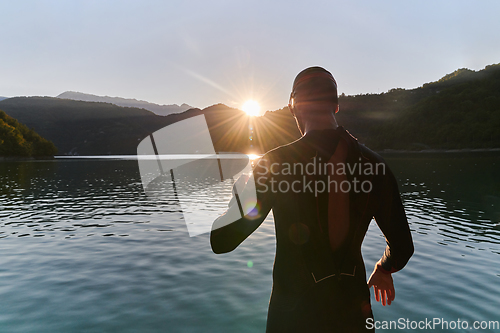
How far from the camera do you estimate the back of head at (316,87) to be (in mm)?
1898

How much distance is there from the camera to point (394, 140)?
552 ft

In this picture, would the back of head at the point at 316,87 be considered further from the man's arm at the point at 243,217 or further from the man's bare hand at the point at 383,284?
the man's bare hand at the point at 383,284

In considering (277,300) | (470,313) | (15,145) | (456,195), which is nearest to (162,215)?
(470,313)

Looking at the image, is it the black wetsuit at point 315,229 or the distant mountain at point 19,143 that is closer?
the black wetsuit at point 315,229

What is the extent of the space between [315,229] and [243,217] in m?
0.40

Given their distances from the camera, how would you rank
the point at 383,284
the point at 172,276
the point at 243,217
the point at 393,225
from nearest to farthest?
the point at 243,217, the point at 393,225, the point at 383,284, the point at 172,276

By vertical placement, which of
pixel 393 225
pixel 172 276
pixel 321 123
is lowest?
pixel 172 276

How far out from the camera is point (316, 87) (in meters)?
1.90

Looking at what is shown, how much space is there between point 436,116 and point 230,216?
199310 mm

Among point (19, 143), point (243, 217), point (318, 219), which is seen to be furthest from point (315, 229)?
point (19, 143)

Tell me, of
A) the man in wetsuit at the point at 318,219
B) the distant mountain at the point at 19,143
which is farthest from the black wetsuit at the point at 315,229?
the distant mountain at the point at 19,143

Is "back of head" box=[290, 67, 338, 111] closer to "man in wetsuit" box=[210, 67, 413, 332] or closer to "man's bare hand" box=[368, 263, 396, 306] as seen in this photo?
"man in wetsuit" box=[210, 67, 413, 332]

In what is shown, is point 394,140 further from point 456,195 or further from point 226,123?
point 456,195

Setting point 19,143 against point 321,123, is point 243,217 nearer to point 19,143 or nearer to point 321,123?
point 321,123
